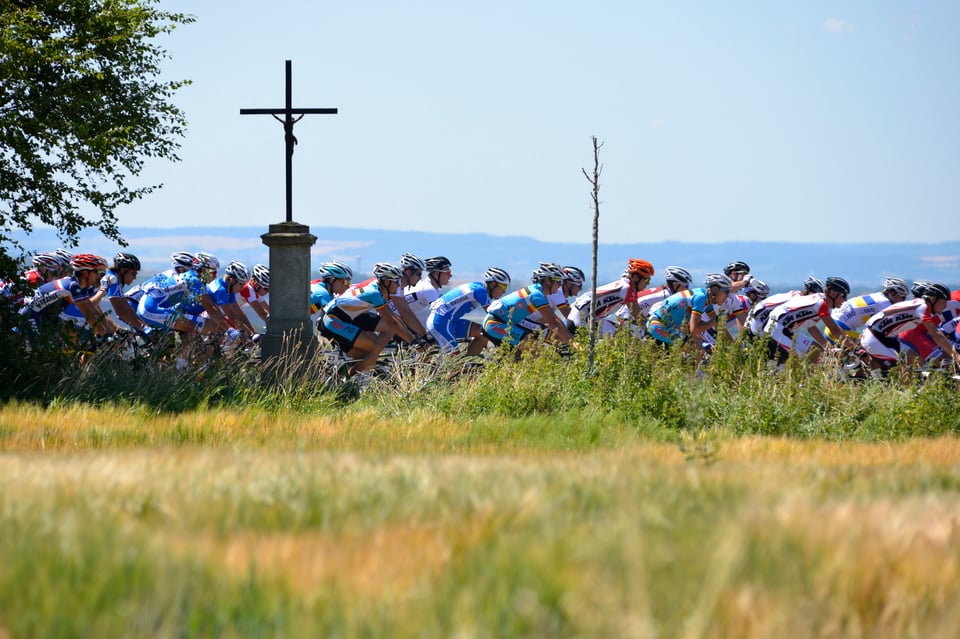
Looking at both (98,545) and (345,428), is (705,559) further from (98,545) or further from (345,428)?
(345,428)

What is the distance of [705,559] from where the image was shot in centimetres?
329

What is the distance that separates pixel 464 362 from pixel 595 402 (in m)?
2.53

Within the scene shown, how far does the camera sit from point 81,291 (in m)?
19.1

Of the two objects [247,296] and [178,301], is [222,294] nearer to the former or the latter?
[247,296]

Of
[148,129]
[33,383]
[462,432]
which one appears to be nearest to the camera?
[462,432]

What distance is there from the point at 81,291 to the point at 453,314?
251 inches

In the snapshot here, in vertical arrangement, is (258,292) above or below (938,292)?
below

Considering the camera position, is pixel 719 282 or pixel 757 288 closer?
pixel 719 282

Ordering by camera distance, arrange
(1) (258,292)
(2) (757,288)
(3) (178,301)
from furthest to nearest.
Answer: (2) (757,288)
(1) (258,292)
(3) (178,301)

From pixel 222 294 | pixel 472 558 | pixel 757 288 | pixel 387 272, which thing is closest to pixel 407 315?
pixel 387 272

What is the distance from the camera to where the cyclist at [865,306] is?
71.7ft

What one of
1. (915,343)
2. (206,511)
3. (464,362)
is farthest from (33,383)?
(915,343)

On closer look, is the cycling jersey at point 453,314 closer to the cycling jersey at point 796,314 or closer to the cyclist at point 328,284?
the cyclist at point 328,284

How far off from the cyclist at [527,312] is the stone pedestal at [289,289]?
4.36 metres
